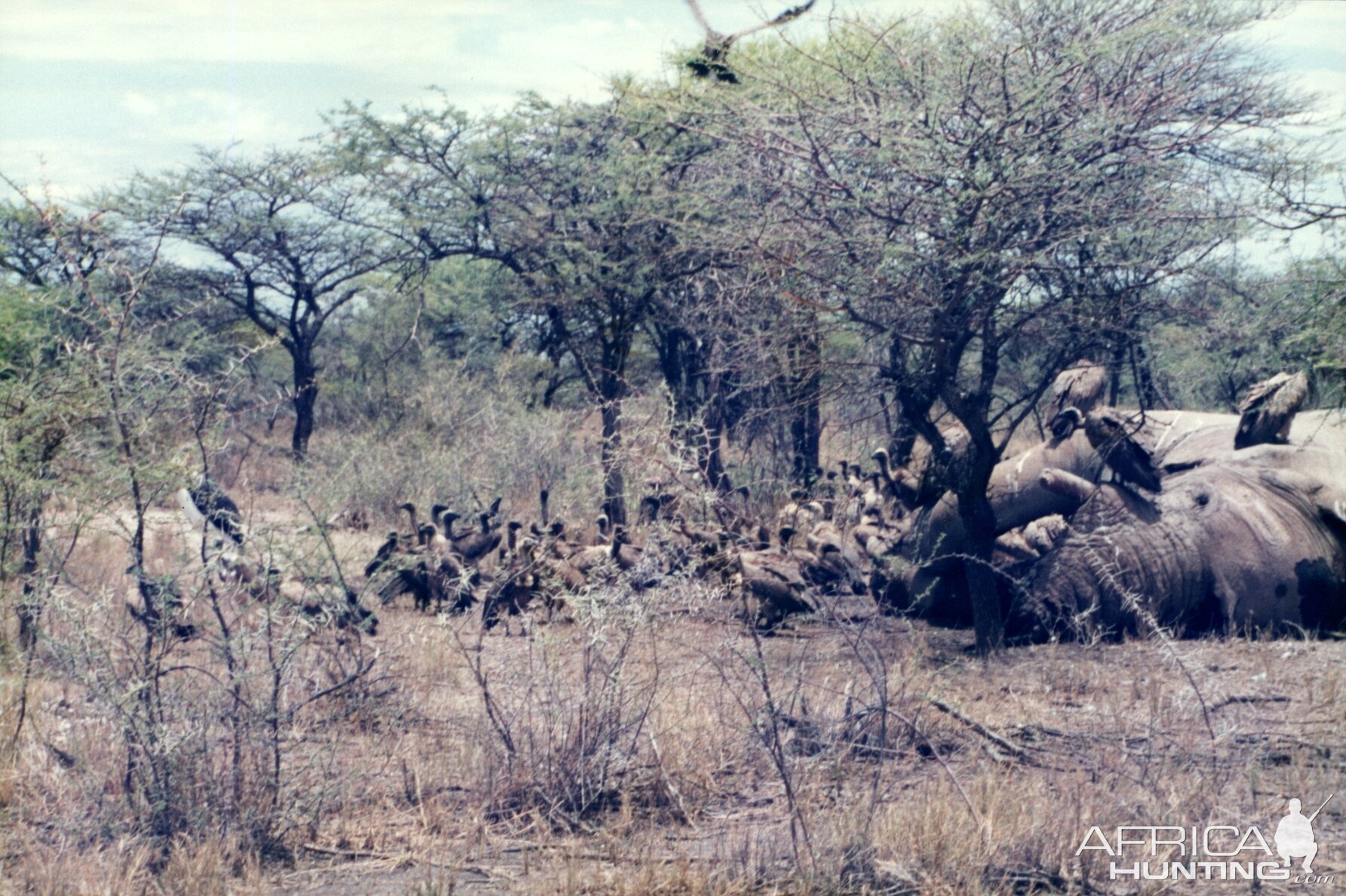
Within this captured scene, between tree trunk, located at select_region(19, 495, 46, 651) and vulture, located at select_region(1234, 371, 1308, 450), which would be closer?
tree trunk, located at select_region(19, 495, 46, 651)

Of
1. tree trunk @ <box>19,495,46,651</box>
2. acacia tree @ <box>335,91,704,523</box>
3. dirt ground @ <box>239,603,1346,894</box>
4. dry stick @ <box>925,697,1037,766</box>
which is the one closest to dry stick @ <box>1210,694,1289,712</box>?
dirt ground @ <box>239,603,1346,894</box>

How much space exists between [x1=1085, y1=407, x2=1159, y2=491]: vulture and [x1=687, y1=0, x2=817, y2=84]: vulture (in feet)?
9.80

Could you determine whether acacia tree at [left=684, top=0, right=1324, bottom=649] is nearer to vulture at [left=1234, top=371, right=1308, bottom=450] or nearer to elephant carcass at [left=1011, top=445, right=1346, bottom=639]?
elephant carcass at [left=1011, top=445, right=1346, bottom=639]

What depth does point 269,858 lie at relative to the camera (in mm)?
4348

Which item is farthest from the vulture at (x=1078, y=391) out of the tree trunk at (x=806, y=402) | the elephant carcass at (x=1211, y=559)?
the tree trunk at (x=806, y=402)

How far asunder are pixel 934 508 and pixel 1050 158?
2311mm

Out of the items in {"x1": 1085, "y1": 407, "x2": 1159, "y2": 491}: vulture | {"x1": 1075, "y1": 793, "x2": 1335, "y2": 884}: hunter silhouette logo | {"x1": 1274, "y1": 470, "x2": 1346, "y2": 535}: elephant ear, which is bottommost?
{"x1": 1075, "y1": 793, "x2": 1335, "y2": 884}: hunter silhouette logo

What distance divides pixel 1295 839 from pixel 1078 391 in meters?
4.02

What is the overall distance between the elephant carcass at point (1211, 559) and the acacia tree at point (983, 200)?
57cm

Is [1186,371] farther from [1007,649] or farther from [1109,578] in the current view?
[1109,578]

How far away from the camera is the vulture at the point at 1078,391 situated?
7773 mm

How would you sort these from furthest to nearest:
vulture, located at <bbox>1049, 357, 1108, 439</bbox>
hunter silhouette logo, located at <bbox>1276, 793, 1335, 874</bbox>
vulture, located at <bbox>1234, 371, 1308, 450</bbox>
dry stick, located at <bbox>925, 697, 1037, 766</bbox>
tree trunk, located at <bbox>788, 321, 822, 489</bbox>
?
vulture, located at <bbox>1234, 371, 1308, 450</bbox> → tree trunk, located at <bbox>788, 321, 822, 489</bbox> → vulture, located at <bbox>1049, 357, 1108, 439</bbox> → dry stick, located at <bbox>925, 697, 1037, 766</bbox> → hunter silhouette logo, located at <bbox>1276, 793, 1335, 874</bbox>

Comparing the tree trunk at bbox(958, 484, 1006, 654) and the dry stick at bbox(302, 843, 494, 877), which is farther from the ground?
the tree trunk at bbox(958, 484, 1006, 654)

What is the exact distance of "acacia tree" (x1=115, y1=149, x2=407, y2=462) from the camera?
17.5 m
